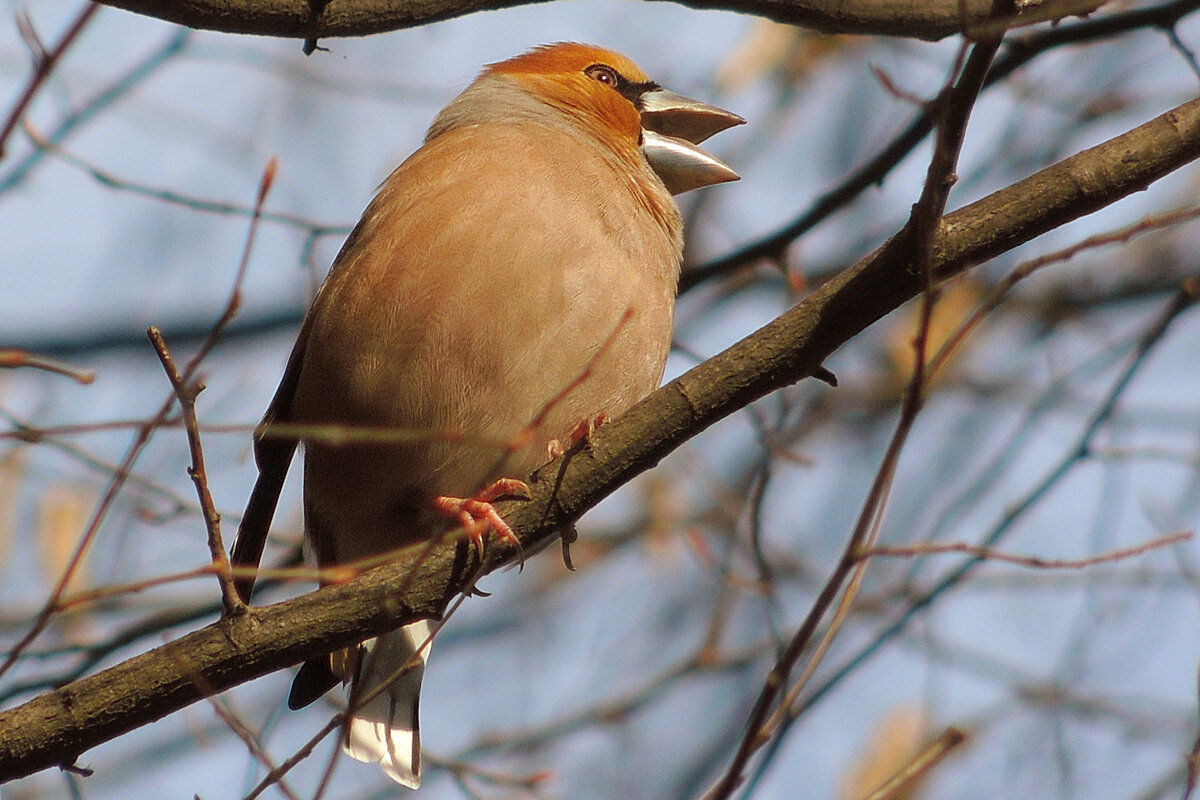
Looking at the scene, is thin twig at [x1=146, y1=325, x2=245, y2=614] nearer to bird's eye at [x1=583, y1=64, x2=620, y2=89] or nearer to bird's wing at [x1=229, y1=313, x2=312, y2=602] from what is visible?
bird's wing at [x1=229, y1=313, x2=312, y2=602]

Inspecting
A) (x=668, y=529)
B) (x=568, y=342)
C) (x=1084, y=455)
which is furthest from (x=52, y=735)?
(x=668, y=529)

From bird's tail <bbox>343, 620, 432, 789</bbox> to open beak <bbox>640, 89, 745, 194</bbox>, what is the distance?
1940mm

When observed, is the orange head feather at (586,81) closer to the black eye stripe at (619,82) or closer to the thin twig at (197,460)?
the black eye stripe at (619,82)

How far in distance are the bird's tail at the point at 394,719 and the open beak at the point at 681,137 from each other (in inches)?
76.4

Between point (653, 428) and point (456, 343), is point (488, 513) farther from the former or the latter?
point (456, 343)

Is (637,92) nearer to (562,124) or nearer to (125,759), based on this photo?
(562,124)

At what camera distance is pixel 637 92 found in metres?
5.05

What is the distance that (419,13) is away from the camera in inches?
142

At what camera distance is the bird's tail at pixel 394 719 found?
4.31m

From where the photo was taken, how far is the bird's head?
4.74 m

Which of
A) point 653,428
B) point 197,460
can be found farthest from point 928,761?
point 197,460

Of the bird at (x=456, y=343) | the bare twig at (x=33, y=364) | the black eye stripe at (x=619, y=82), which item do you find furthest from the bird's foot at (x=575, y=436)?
the black eye stripe at (x=619, y=82)

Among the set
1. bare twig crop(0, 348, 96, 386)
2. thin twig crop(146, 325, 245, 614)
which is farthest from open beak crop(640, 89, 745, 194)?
bare twig crop(0, 348, 96, 386)

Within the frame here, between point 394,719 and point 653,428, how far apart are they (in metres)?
1.93
